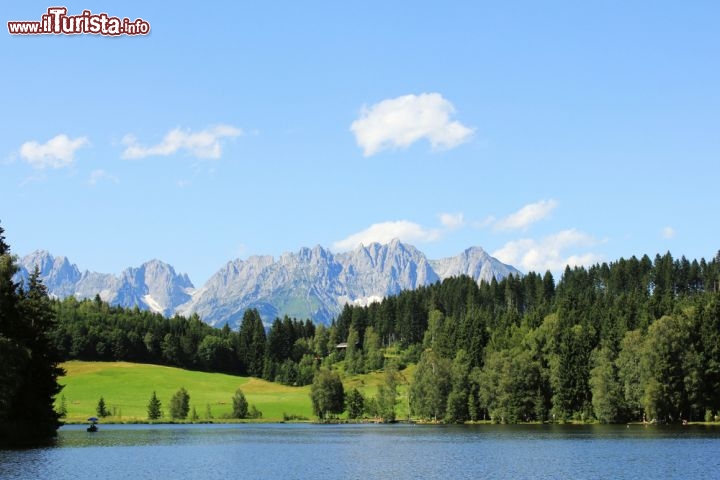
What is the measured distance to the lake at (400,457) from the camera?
73.8 m

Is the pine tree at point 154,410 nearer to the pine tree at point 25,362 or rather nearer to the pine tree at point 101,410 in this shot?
the pine tree at point 101,410

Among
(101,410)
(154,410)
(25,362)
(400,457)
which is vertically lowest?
(400,457)

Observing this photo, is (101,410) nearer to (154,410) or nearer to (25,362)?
(154,410)

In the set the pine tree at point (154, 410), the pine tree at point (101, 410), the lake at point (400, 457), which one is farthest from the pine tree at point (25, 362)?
the pine tree at point (101, 410)

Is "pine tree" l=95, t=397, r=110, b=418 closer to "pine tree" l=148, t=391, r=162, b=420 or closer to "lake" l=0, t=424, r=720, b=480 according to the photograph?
"pine tree" l=148, t=391, r=162, b=420

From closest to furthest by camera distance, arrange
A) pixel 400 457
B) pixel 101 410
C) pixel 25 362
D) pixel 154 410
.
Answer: pixel 25 362, pixel 400 457, pixel 101 410, pixel 154 410

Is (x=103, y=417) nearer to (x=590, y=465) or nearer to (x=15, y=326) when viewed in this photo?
(x=15, y=326)

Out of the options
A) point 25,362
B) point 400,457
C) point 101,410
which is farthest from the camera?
point 101,410

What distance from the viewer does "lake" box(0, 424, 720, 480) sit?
73.8 meters

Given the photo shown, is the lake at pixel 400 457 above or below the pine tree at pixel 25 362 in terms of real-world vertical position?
below

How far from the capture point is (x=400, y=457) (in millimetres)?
93062

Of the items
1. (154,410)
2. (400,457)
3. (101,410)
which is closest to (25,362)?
(400,457)

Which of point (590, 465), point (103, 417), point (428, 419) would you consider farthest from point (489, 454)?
point (103, 417)

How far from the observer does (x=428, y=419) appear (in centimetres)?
18375
